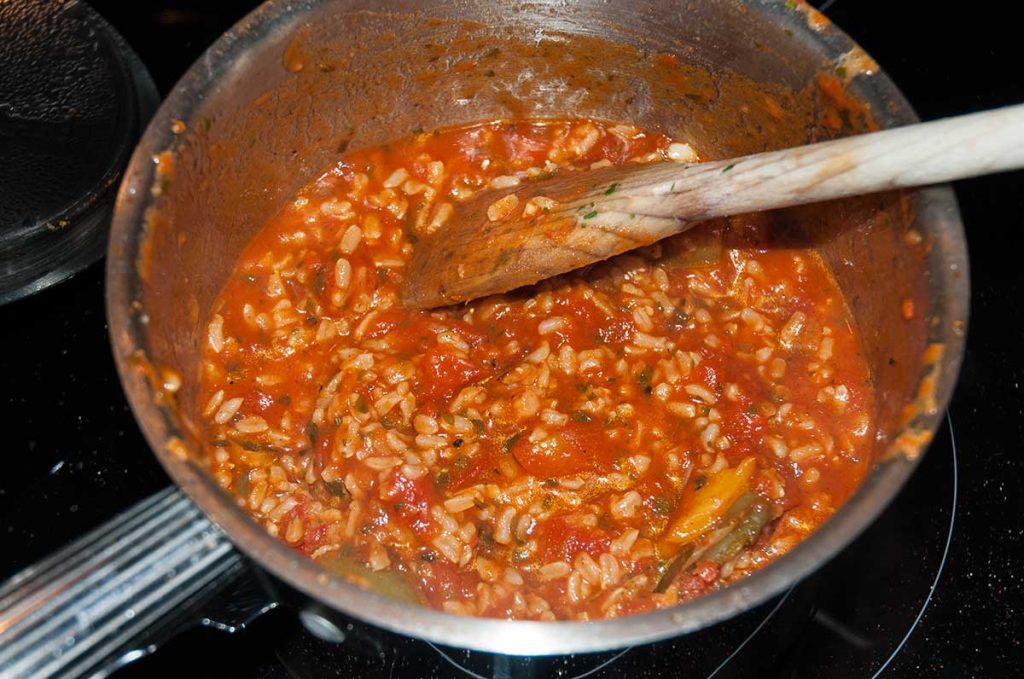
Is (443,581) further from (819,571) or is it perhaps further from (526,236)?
(819,571)

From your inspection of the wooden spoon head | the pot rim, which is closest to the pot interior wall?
the pot rim

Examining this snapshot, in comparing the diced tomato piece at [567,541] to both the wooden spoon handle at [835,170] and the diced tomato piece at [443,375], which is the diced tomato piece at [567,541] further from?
the wooden spoon handle at [835,170]

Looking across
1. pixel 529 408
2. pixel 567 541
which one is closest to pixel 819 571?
pixel 567 541

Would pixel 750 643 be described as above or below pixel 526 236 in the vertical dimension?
below

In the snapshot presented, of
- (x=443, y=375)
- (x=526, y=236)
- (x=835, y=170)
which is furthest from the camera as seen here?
(x=443, y=375)

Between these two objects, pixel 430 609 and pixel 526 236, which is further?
pixel 526 236

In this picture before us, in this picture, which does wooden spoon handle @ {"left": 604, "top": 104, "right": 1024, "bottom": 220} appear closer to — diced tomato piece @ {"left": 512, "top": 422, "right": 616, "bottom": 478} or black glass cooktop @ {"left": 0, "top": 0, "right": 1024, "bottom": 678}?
diced tomato piece @ {"left": 512, "top": 422, "right": 616, "bottom": 478}

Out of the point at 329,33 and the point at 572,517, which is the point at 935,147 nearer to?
the point at 572,517
